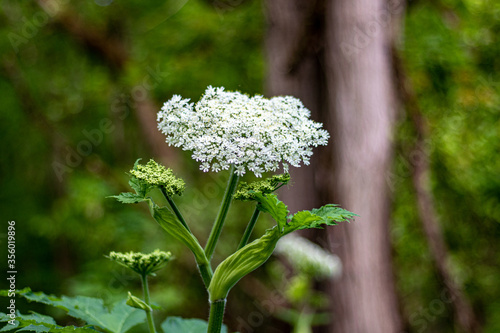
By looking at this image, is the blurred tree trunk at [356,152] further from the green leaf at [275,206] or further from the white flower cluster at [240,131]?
the green leaf at [275,206]

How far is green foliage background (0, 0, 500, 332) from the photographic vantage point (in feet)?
20.3

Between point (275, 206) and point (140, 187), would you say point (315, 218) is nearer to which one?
point (275, 206)

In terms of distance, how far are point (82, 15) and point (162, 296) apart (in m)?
5.37

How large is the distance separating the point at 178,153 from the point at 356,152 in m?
4.57

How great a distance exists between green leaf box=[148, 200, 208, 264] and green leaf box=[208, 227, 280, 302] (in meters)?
0.07

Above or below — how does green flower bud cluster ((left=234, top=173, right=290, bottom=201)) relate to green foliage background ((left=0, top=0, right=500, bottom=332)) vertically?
below

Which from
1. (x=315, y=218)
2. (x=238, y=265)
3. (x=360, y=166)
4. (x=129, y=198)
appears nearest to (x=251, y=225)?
(x=238, y=265)

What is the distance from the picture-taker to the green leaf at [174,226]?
4.18ft

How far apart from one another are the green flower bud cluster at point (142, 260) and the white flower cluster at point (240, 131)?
358 mm

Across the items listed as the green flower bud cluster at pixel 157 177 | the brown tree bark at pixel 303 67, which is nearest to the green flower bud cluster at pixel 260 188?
the green flower bud cluster at pixel 157 177

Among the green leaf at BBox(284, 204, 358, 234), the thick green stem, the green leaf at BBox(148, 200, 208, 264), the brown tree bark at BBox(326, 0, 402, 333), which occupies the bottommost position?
the thick green stem

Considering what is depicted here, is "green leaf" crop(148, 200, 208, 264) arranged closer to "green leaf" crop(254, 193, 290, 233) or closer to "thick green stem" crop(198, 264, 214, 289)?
"thick green stem" crop(198, 264, 214, 289)

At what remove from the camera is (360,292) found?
14.0 feet

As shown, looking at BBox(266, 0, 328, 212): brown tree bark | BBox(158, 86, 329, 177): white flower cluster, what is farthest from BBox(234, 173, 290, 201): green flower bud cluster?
BBox(266, 0, 328, 212): brown tree bark
